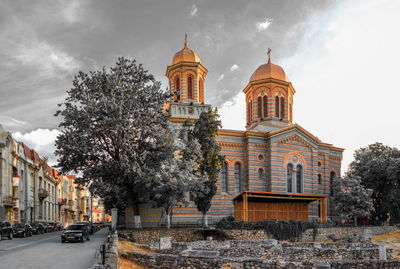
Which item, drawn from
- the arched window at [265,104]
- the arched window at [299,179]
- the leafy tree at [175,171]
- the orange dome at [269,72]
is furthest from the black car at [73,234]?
the orange dome at [269,72]

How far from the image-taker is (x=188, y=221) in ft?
131

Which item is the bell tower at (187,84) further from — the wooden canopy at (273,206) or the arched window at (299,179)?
the arched window at (299,179)

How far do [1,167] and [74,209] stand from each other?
51.5m

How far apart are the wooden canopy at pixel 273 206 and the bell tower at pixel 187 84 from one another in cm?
1031

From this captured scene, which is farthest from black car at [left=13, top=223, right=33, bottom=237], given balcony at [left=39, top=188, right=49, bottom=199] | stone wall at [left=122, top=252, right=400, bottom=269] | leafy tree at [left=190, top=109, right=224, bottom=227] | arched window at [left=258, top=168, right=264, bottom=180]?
arched window at [left=258, top=168, right=264, bottom=180]

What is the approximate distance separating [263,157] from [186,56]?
1357cm

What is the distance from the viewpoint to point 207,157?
35.9m

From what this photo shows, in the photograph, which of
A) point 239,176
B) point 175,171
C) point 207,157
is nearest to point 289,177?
point 239,176

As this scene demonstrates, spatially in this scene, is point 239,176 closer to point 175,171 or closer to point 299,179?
point 299,179

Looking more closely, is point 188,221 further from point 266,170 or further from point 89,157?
point 89,157

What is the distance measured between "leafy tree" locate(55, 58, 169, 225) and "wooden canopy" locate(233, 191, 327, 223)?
35.2 ft

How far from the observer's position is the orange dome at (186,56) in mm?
44250

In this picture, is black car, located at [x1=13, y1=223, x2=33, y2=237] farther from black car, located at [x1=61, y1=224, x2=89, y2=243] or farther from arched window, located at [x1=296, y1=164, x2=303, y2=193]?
arched window, located at [x1=296, y1=164, x2=303, y2=193]

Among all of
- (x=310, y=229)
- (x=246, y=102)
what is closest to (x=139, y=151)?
(x=310, y=229)
